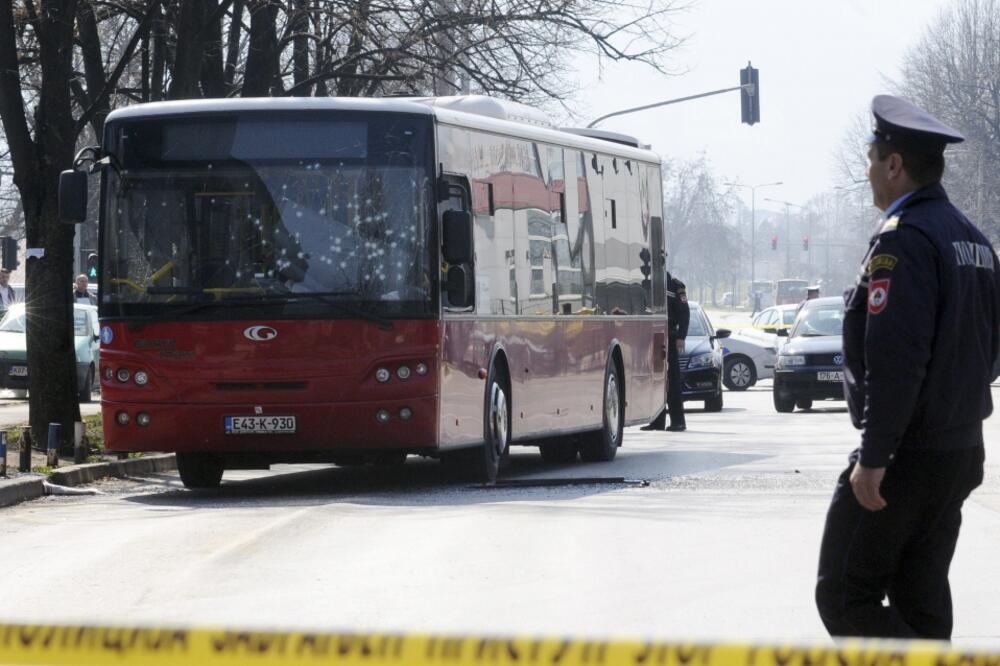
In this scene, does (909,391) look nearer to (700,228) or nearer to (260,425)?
(260,425)

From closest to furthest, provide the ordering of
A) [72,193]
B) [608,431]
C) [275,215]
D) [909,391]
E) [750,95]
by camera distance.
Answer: [909,391]
[275,215]
[72,193]
[608,431]
[750,95]

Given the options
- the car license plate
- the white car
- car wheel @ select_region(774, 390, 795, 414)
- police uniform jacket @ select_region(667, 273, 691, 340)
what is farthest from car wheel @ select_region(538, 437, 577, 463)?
the white car

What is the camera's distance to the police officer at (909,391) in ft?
16.5

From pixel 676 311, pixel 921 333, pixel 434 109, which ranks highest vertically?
pixel 434 109

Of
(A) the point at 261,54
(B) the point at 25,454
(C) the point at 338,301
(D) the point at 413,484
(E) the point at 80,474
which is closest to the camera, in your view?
(C) the point at 338,301

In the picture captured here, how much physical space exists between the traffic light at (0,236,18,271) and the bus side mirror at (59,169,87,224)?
18.3m

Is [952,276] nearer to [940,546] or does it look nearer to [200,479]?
[940,546]

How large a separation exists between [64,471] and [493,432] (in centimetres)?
338

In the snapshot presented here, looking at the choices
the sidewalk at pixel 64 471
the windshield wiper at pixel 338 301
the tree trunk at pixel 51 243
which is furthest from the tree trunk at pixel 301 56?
the windshield wiper at pixel 338 301

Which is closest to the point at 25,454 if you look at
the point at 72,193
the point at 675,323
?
the point at 72,193

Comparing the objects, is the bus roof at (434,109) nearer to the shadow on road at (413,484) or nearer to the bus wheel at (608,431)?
the bus wheel at (608,431)

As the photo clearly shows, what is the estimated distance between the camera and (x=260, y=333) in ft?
47.3

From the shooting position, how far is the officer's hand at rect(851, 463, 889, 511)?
5020 millimetres

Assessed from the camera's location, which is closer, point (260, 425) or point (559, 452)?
point (260, 425)
